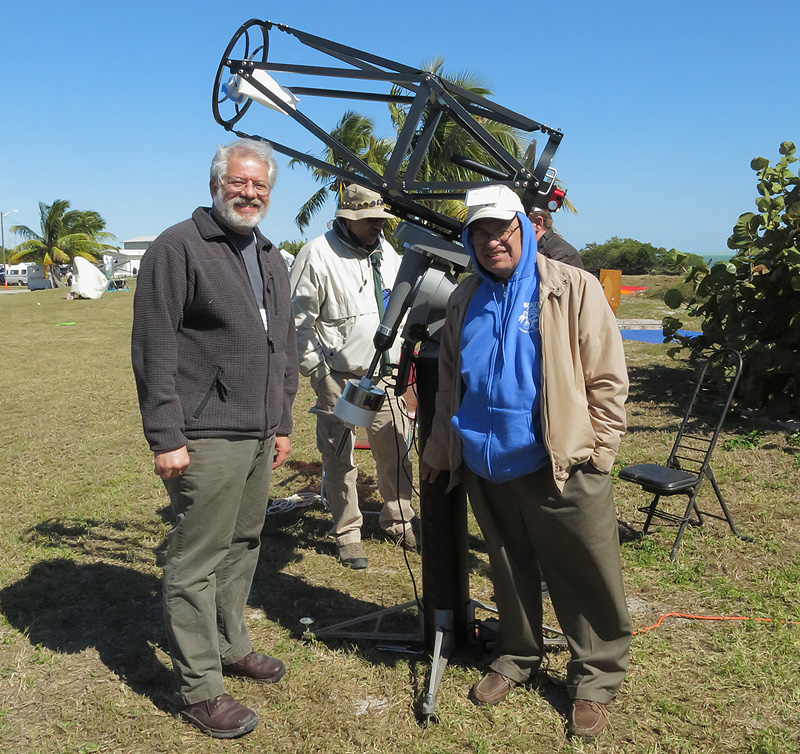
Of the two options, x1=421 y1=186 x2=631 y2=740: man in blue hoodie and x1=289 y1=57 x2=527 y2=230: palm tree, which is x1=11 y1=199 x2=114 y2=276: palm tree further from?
x1=421 y1=186 x2=631 y2=740: man in blue hoodie

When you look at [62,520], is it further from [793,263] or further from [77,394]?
[793,263]

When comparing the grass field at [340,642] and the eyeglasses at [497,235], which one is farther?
the grass field at [340,642]

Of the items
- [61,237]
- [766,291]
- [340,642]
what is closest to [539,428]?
[340,642]

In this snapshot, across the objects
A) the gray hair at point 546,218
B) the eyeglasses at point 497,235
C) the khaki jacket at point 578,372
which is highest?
the gray hair at point 546,218

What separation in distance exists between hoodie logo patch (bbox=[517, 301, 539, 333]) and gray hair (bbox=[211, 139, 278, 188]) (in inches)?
44.0

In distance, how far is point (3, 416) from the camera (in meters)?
9.18

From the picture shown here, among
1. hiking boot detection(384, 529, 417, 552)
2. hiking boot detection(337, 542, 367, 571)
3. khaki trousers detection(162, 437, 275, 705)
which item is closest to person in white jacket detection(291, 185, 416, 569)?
hiking boot detection(337, 542, 367, 571)

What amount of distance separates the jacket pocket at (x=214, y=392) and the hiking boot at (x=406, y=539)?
2.18 m

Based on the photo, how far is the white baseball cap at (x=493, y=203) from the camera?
2.68 meters

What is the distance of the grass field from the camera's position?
3002mm

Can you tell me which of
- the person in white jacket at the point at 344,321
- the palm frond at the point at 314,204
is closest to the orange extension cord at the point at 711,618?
the person in white jacket at the point at 344,321

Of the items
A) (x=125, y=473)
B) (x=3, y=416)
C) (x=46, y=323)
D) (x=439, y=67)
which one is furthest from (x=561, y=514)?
(x=46, y=323)

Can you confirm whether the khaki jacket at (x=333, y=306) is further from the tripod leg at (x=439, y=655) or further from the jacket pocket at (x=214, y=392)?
the tripod leg at (x=439, y=655)

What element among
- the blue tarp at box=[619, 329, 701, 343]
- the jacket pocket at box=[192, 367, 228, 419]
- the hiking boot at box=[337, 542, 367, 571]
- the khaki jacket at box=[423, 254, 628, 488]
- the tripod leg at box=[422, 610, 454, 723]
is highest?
the khaki jacket at box=[423, 254, 628, 488]
